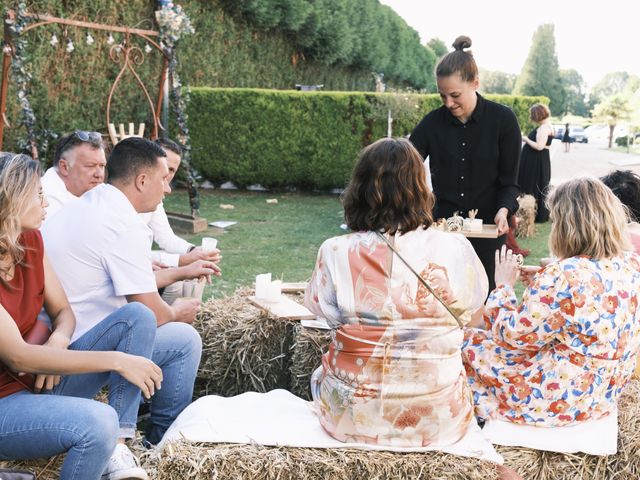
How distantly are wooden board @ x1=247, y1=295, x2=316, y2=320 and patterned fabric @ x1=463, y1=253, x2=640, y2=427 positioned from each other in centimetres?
125

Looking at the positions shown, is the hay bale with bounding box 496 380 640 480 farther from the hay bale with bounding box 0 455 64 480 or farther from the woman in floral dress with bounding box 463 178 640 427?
the hay bale with bounding box 0 455 64 480

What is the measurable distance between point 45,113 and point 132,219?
8358 mm

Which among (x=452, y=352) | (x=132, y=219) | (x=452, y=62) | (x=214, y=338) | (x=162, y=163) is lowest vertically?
(x=214, y=338)

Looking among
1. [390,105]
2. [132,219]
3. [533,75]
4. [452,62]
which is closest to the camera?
[132,219]

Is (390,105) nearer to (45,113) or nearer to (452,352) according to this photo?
(45,113)

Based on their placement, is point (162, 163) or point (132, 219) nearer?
point (132, 219)

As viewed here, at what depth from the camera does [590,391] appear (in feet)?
9.53

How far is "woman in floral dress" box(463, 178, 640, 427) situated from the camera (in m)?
2.77

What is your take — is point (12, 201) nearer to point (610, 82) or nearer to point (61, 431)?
point (61, 431)

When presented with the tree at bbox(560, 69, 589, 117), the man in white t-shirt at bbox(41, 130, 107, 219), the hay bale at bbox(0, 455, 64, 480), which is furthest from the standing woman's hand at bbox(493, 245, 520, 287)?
the tree at bbox(560, 69, 589, 117)

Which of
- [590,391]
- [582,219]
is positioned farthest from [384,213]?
[590,391]

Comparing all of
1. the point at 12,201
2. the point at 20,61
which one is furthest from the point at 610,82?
the point at 12,201

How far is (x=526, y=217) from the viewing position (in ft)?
31.8

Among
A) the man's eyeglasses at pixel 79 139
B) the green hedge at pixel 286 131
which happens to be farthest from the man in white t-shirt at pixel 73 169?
the green hedge at pixel 286 131
